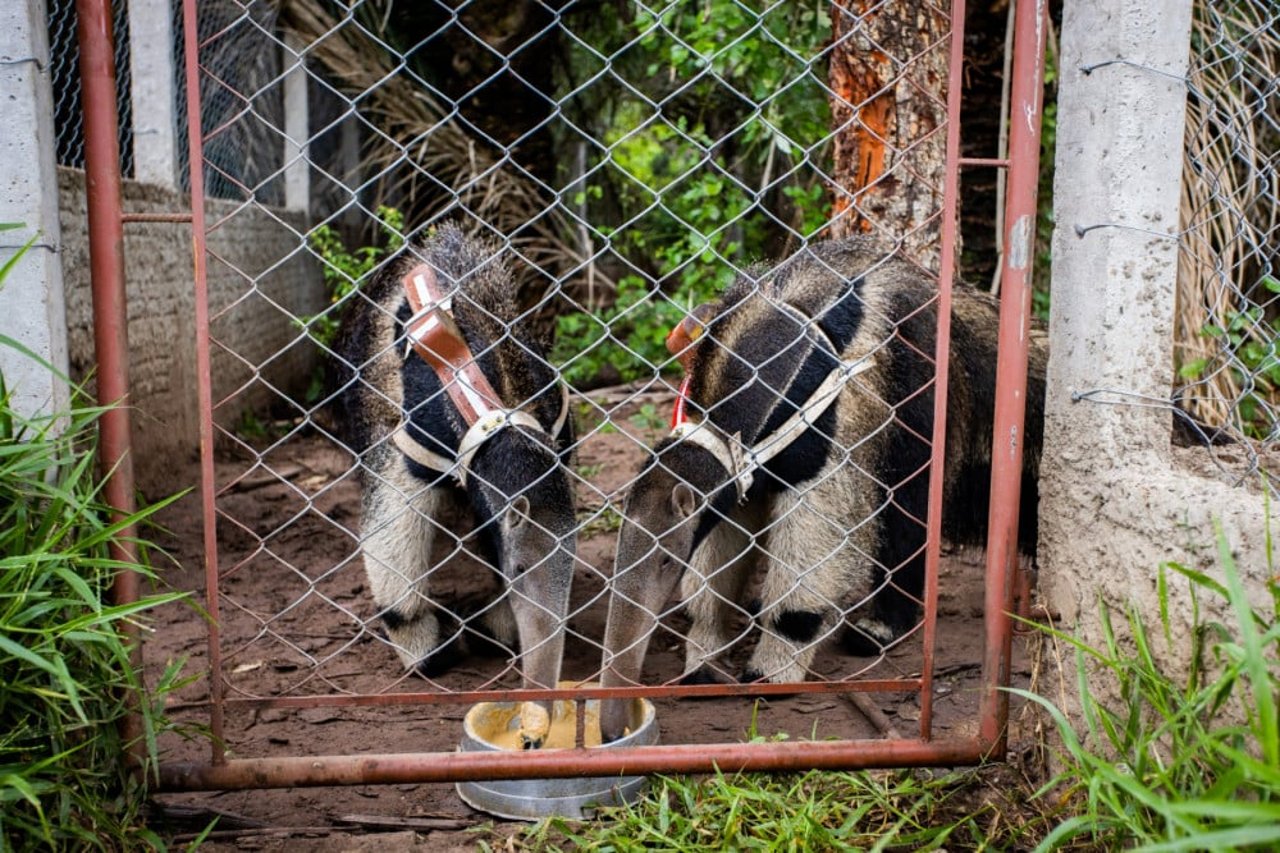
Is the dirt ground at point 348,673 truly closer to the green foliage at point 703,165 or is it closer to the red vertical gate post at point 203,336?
the red vertical gate post at point 203,336

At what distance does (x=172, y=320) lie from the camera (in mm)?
5934

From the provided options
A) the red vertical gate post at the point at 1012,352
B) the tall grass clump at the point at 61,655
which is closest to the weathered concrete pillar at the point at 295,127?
the tall grass clump at the point at 61,655

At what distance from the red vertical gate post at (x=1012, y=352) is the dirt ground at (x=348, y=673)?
0.60 meters

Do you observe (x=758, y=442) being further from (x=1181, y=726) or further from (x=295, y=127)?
(x=295, y=127)

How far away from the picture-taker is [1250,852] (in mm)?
1596

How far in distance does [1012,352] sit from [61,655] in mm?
1924

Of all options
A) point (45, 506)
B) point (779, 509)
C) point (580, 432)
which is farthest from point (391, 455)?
point (580, 432)

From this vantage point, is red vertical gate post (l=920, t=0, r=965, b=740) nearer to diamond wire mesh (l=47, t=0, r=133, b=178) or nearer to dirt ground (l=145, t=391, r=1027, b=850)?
dirt ground (l=145, t=391, r=1027, b=850)

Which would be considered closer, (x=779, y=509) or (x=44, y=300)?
(x=44, y=300)

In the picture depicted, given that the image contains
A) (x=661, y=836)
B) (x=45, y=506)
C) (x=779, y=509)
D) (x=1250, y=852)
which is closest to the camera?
(x=1250, y=852)

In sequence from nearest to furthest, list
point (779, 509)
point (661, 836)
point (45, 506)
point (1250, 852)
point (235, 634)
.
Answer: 1. point (1250, 852)
2. point (45, 506)
3. point (661, 836)
4. point (779, 509)
5. point (235, 634)

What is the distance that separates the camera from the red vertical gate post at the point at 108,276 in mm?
2074

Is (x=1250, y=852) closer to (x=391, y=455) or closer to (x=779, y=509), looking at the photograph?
(x=779, y=509)

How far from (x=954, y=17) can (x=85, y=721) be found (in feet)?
6.87
